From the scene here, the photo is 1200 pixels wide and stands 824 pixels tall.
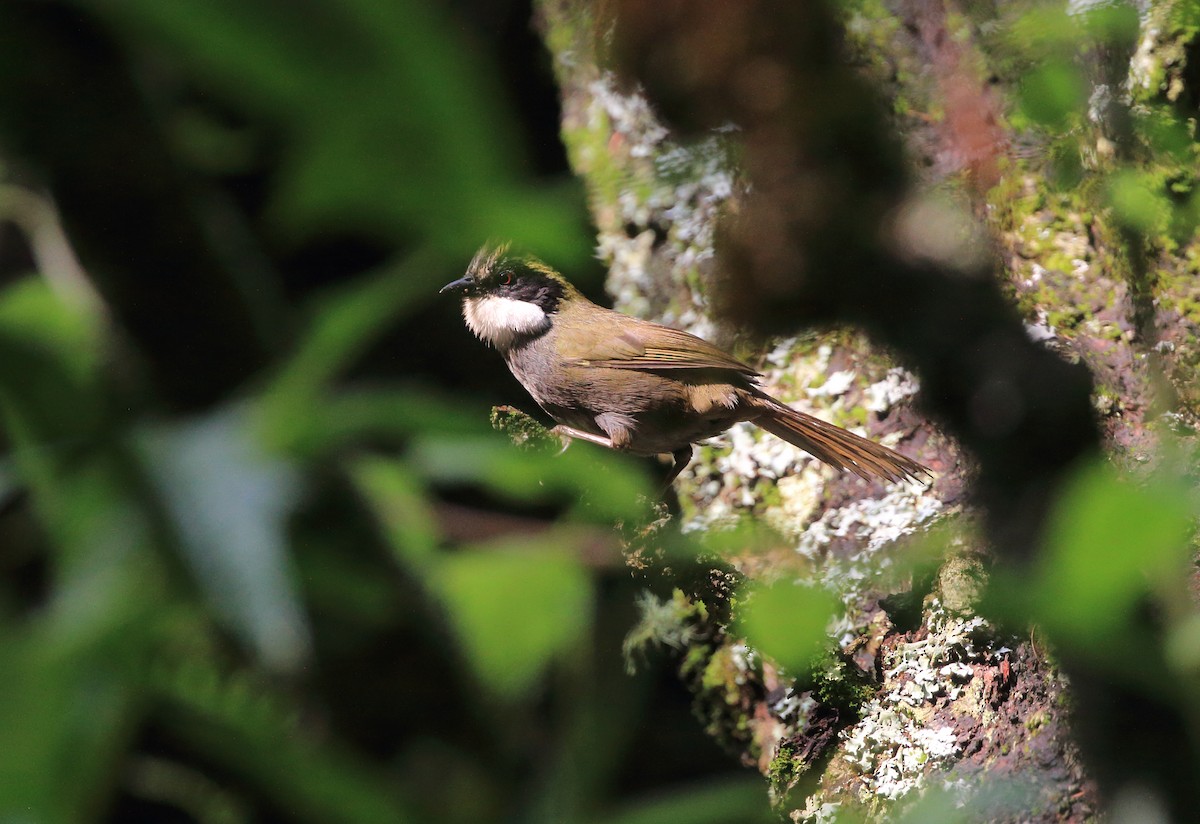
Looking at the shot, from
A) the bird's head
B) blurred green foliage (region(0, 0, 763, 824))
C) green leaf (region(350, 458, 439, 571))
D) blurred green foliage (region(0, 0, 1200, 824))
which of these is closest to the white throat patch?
the bird's head

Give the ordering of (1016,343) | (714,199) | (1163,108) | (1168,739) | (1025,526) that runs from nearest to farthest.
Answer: (1168,739)
(1025,526)
(1016,343)
(1163,108)
(714,199)

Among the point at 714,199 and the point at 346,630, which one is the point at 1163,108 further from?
the point at 346,630

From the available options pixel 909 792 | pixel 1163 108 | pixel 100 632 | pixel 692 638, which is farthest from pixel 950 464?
pixel 100 632

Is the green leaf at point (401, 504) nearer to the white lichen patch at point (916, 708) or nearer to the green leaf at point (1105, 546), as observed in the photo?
the white lichen patch at point (916, 708)

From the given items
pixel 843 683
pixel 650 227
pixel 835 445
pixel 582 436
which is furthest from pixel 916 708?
pixel 650 227

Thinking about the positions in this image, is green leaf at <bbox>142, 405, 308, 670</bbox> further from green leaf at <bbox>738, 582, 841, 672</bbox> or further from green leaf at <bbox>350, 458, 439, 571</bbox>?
green leaf at <bbox>738, 582, 841, 672</bbox>
